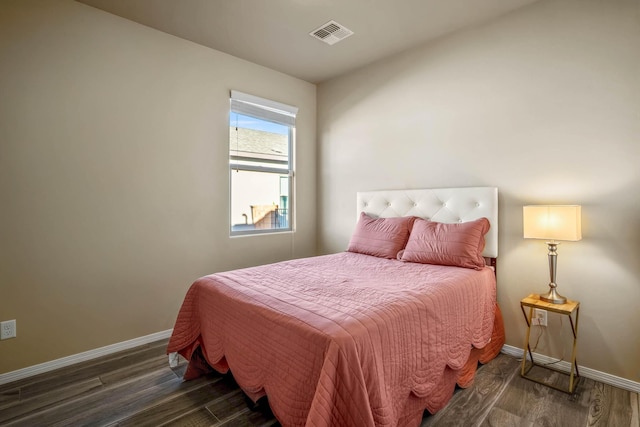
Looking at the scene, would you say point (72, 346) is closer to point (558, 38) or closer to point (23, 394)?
point (23, 394)

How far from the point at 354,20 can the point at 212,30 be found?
124cm

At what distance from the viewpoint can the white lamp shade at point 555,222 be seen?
1.95 meters

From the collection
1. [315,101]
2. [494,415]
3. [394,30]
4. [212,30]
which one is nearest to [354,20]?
[394,30]

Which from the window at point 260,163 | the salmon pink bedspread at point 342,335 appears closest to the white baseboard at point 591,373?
the salmon pink bedspread at point 342,335

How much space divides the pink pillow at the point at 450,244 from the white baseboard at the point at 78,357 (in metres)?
2.30

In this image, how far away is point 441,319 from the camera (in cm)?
173

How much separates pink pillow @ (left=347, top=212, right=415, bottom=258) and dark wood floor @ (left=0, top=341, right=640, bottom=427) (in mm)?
1117

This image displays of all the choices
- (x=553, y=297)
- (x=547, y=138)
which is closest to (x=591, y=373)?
(x=553, y=297)

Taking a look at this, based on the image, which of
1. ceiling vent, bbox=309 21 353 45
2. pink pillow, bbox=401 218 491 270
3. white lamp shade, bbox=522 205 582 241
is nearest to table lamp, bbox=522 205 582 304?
white lamp shade, bbox=522 205 582 241

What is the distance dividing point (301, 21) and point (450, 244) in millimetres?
2190

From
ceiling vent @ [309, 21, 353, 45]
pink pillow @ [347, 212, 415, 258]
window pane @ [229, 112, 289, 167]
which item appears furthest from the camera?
window pane @ [229, 112, 289, 167]

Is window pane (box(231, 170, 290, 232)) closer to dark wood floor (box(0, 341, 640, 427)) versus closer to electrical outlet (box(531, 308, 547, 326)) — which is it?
dark wood floor (box(0, 341, 640, 427))

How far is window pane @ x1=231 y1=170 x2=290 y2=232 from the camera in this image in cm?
336

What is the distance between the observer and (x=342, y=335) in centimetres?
124
